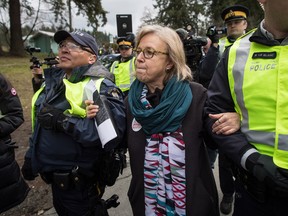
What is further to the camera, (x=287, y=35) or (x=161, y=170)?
(x=161, y=170)

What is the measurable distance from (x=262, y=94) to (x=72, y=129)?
1.33 meters

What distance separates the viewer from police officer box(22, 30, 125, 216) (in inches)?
85.7

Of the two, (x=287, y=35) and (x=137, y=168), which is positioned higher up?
(x=287, y=35)

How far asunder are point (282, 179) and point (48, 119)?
1.64 meters

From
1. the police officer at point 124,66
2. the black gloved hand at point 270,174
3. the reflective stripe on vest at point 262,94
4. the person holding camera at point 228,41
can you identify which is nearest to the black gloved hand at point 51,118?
the reflective stripe on vest at point 262,94

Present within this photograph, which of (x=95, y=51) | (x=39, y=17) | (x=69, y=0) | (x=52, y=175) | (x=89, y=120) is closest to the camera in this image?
(x=89, y=120)

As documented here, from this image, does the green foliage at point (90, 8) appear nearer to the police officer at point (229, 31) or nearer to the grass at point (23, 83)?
the grass at point (23, 83)

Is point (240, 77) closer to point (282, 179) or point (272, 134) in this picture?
point (272, 134)

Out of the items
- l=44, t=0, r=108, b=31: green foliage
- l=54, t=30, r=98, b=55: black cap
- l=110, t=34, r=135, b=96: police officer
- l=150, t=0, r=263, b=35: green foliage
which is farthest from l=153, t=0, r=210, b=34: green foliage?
l=54, t=30, r=98, b=55: black cap

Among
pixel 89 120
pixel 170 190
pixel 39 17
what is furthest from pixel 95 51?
pixel 39 17

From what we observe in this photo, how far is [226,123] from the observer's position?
1626mm

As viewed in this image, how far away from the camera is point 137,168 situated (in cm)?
199

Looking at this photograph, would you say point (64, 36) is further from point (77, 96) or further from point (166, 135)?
point (166, 135)

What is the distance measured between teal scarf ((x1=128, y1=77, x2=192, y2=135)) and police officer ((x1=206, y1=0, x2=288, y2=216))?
25 cm
